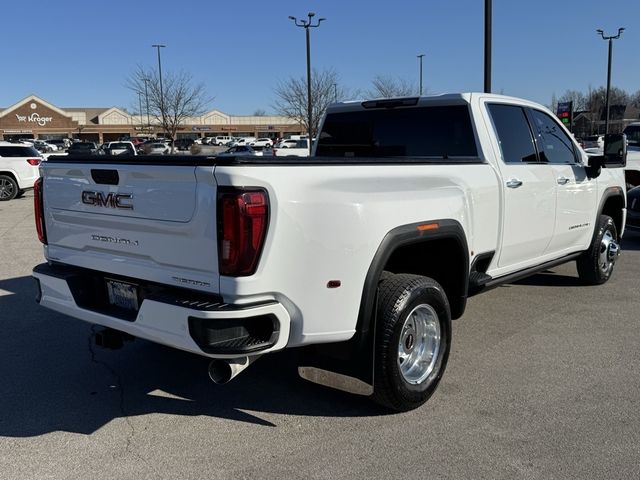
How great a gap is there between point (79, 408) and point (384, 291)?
218 centimetres

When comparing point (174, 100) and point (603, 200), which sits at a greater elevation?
point (174, 100)

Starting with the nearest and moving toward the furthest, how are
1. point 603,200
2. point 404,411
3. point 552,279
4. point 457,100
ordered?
1. point 404,411
2. point 457,100
3. point 603,200
4. point 552,279

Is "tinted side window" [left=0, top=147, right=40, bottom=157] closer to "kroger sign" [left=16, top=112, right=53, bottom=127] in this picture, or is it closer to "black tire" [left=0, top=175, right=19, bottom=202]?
"black tire" [left=0, top=175, right=19, bottom=202]

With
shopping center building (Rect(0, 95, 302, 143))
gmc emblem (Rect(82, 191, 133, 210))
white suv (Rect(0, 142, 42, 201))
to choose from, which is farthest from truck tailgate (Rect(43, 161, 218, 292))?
shopping center building (Rect(0, 95, 302, 143))

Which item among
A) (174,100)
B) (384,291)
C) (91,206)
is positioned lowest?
(384,291)

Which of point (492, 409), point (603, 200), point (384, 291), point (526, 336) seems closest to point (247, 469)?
point (384, 291)

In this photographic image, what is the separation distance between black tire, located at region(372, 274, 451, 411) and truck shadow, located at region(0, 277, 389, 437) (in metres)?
0.27

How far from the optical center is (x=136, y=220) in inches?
134

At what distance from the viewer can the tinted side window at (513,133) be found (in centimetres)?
505

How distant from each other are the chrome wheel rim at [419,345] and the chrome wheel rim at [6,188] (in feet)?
58.7

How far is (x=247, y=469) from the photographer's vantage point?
3.27 metres

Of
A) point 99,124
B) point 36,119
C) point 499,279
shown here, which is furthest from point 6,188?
point 99,124

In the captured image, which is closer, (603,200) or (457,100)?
(457,100)

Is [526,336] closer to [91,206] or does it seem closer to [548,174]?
[548,174]
